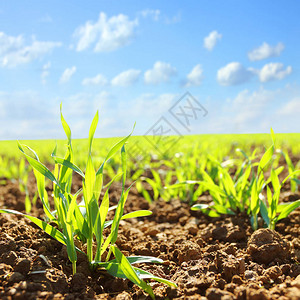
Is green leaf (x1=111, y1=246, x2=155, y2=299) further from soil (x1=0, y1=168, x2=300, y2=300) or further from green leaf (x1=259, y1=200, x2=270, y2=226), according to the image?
green leaf (x1=259, y1=200, x2=270, y2=226)

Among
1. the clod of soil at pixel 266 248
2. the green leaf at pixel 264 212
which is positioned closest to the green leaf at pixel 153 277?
the clod of soil at pixel 266 248

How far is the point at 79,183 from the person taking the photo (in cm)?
416

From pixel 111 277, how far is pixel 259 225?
1.25 meters

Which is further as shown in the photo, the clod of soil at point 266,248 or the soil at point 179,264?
the clod of soil at point 266,248

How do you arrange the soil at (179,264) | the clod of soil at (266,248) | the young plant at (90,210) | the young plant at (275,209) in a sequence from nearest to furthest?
the soil at (179,264), the young plant at (90,210), the clod of soil at (266,248), the young plant at (275,209)

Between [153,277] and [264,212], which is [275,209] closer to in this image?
[264,212]

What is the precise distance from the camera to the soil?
1.27 m

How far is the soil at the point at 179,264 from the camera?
4.17 ft

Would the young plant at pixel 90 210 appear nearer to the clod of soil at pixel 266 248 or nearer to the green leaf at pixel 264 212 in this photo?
the clod of soil at pixel 266 248

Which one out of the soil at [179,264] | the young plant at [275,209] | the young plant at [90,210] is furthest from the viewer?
the young plant at [275,209]

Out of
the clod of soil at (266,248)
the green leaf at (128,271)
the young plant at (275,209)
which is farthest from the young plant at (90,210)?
the young plant at (275,209)

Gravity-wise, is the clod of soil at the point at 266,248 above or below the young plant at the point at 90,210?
below

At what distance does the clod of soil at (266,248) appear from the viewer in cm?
175

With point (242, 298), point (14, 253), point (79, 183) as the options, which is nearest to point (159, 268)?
point (242, 298)
